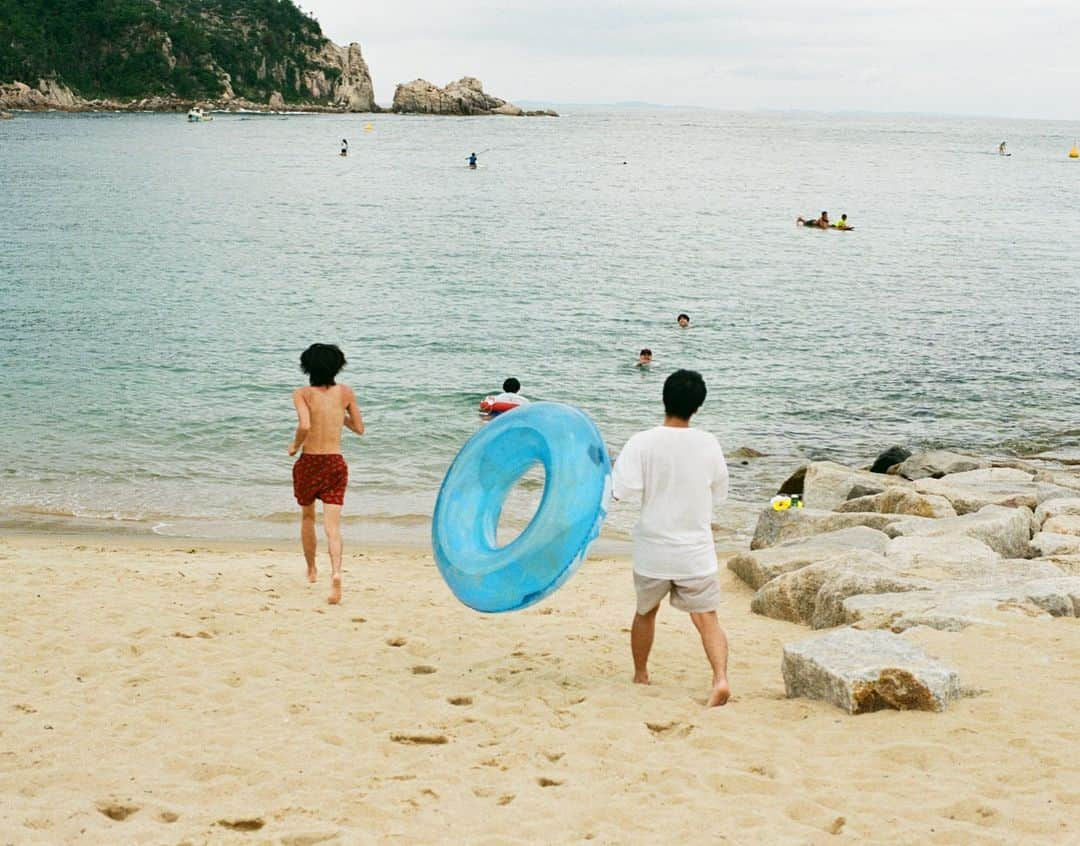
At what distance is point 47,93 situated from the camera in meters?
120

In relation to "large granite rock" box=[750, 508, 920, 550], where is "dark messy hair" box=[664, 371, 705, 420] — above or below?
above

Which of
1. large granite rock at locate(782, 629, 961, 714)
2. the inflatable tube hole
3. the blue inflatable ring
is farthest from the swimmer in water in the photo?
large granite rock at locate(782, 629, 961, 714)

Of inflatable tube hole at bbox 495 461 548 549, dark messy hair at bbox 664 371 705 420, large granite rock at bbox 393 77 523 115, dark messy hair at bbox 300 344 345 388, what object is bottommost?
inflatable tube hole at bbox 495 461 548 549

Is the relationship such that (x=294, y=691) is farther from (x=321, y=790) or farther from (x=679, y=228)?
(x=679, y=228)

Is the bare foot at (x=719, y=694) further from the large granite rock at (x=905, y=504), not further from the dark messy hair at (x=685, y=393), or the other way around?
the large granite rock at (x=905, y=504)

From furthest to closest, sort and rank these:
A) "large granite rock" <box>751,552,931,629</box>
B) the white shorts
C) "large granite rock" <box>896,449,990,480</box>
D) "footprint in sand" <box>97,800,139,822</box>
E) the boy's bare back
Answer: "large granite rock" <box>896,449,990,480</box>
the boy's bare back
"large granite rock" <box>751,552,931,629</box>
the white shorts
"footprint in sand" <box>97,800,139,822</box>

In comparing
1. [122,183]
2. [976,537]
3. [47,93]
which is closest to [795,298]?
[976,537]

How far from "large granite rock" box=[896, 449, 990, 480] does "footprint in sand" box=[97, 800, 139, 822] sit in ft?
35.1

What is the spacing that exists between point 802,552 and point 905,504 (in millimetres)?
2284

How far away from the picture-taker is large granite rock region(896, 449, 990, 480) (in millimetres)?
13305

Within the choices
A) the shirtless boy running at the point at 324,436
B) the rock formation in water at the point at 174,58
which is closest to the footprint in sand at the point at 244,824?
the shirtless boy running at the point at 324,436

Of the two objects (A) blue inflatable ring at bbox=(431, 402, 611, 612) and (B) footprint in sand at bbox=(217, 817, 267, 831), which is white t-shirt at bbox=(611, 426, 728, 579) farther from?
(B) footprint in sand at bbox=(217, 817, 267, 831)

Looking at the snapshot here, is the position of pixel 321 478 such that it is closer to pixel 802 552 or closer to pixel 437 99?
pixel 802 552

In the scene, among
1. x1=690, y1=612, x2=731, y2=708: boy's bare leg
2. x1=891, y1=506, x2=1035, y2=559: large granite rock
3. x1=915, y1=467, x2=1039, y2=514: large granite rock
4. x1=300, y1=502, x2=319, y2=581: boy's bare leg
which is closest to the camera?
x1=690, y1=612, x2=731, y2=708: boy's bare leg
